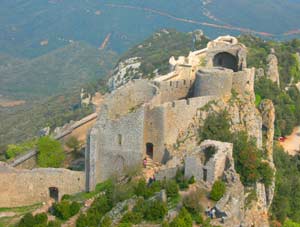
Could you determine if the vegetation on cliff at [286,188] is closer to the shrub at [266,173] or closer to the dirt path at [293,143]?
the dirt path at [293,143]

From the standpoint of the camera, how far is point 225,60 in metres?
41.2

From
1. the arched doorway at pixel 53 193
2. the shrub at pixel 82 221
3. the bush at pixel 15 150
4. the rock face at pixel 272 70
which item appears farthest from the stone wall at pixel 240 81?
the rock face at pixel 272 70

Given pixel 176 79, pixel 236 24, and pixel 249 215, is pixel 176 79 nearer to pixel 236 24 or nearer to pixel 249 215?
pixel 249 215

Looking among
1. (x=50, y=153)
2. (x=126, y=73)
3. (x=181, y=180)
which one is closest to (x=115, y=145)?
(x=181, y=180)

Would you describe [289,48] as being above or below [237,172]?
above

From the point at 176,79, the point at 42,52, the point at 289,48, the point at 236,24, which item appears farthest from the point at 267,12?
the point at 176,79

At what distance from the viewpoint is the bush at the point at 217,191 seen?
27453 mm

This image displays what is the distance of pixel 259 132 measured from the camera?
3572 cm

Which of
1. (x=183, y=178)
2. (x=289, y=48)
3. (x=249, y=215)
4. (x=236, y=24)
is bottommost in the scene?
(x=249, y=215)

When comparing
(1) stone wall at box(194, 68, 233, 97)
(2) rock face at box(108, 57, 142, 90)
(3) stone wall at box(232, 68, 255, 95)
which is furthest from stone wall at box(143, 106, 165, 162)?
(2) rock face at box(108, 57, 142, 90)

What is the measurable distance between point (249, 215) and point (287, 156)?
70.9 feet

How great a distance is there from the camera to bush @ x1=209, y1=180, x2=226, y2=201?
27.5 m

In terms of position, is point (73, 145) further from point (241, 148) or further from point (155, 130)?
point (241, 148)

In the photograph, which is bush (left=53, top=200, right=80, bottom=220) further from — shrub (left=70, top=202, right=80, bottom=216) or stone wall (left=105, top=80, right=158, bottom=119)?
stone wall (left=105, top=80, right=158, bottom=119)
